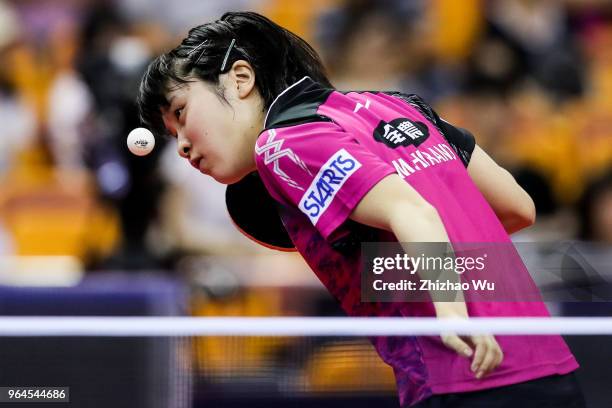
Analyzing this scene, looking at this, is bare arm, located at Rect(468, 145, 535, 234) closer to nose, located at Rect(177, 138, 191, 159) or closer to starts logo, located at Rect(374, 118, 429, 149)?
starts logo, located at Rect(374, 118, 429, 149)

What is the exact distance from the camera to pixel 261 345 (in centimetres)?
321

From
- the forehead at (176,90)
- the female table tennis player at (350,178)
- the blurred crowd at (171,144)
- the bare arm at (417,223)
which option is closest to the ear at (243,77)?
the female table tennis player at (350,178)

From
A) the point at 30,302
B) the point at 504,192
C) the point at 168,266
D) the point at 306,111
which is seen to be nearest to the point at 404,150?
the point at 306,111

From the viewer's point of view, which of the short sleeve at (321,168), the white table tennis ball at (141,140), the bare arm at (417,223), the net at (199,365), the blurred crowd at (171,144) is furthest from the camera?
the blurred crowd at (171,144)

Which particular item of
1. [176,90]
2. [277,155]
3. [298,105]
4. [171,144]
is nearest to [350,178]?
[277,155]

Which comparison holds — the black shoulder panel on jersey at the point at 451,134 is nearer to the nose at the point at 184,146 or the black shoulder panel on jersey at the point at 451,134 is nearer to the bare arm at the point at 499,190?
the bare arm at the point at 499,190

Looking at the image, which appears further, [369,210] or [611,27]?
[611,27]

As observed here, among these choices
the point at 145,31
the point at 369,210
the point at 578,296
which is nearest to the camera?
the point at 369,210

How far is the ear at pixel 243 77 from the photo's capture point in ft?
9.11

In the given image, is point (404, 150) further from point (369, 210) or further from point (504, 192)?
point (504, 192)

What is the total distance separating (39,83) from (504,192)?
5.79m

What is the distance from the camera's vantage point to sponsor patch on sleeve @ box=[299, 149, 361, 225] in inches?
93.9

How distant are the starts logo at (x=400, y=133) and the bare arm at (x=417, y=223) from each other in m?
0.22

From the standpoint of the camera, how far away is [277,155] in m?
2.45
